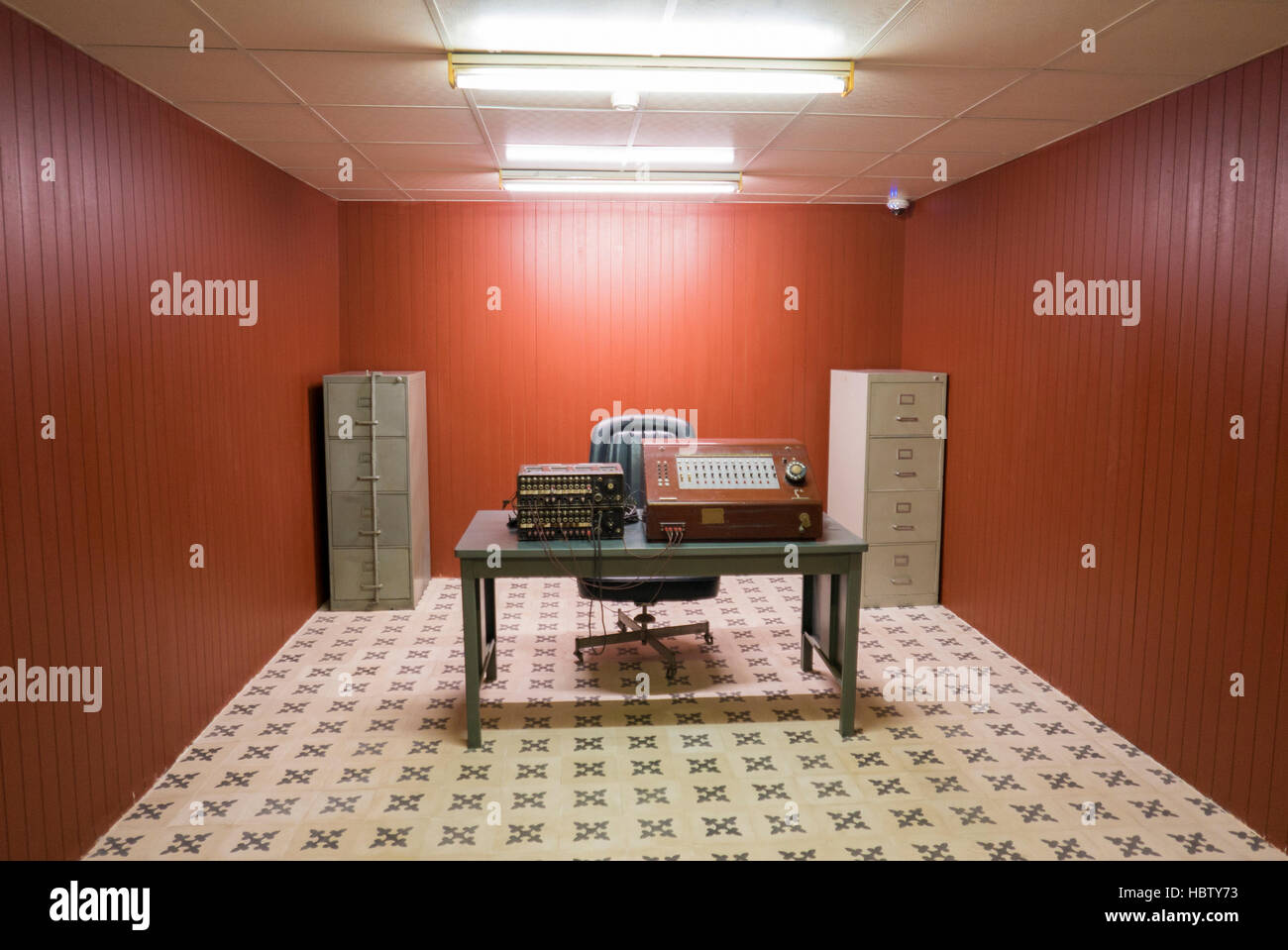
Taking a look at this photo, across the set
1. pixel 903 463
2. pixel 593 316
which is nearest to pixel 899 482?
pixel 903 463

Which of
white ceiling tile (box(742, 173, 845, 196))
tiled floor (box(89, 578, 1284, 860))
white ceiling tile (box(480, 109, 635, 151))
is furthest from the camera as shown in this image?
white ceiling tile (box(742, 173, 845, 196))

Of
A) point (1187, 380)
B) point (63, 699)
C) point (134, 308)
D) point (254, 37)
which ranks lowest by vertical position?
point (63, 699)

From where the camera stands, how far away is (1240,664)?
3.27 m

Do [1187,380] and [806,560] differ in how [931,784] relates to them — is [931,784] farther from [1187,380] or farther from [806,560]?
[1187,380]

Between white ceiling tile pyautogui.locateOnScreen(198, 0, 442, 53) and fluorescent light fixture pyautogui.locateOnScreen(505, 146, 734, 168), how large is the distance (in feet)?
5.52

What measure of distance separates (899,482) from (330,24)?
4.23 metres

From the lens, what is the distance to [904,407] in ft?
18.8

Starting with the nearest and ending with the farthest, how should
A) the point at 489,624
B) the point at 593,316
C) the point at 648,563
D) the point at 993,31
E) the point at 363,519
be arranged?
the point at 993,31 → the point at 648,563 → the point at 489,624 → the point at 363,519 → the point at 593,316

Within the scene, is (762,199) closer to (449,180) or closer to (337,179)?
(449,180)

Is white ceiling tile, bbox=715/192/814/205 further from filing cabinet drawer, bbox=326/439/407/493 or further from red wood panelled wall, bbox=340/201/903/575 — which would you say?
filing cabinet drawer, bbox=326/439/407/493

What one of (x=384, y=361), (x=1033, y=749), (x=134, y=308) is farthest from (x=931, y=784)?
(x=384, y=361)

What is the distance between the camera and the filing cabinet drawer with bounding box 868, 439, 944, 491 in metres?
5.75

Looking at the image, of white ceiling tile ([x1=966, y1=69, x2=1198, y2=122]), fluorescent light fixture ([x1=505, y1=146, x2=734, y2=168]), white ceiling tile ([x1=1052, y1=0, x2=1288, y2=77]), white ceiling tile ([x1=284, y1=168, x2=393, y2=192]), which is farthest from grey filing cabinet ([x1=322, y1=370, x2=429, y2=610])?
white ceiling tile ([x1=1052, y1=0, x2=1288, y2=77])

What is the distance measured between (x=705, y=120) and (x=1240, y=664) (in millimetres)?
3169
